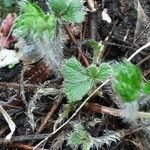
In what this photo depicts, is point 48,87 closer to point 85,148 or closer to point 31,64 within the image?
point 31,64

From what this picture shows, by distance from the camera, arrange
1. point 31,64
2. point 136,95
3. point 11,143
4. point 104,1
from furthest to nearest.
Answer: point 104,1
point 31,64
point 11,143
point 136,95

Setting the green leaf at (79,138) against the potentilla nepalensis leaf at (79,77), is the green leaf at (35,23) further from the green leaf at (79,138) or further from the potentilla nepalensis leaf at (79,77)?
the green leaf at (79,138)

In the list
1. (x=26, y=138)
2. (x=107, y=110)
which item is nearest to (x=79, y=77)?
(x=107, y=110)

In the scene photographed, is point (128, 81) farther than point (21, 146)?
No

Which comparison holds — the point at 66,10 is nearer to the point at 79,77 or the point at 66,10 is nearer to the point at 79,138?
the point at 79,77

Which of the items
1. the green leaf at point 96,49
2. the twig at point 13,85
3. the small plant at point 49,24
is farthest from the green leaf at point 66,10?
the twig at point 13,85

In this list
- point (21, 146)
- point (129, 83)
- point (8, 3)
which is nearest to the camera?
point (129, 83)

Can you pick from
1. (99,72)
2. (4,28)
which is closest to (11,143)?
(99,72)
